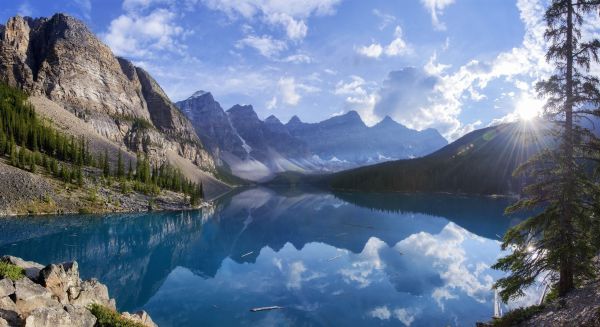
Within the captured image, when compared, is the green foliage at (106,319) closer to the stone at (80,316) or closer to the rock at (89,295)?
the stone at (80,316)

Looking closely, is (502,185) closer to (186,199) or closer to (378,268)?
(186,199)

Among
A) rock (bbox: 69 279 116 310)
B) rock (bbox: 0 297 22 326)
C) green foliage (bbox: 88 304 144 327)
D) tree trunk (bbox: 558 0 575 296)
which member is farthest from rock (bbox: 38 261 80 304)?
tree trunk (bbox: 558 0 575 296)

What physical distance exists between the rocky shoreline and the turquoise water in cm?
1119

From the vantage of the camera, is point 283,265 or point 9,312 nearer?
point 9,312

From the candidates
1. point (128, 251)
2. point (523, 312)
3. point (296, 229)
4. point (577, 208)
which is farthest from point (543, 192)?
point (296, 229)

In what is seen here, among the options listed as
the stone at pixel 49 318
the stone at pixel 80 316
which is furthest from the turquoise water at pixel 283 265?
the stone at pixel 49 318

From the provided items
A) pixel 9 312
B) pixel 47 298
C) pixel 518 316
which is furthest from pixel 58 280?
pixel 518 316

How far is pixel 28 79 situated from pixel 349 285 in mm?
193919

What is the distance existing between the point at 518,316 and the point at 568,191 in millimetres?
7156

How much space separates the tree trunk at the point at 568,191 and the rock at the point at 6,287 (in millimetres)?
25169

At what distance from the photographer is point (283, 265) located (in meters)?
51.0

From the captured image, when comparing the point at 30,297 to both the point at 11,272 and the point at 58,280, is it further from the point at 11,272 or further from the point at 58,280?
the point at 58,280

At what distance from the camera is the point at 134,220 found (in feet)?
288

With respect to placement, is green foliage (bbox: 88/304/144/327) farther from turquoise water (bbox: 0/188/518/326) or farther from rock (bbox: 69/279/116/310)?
turquoise water (bbox: 0/188/518/326)
